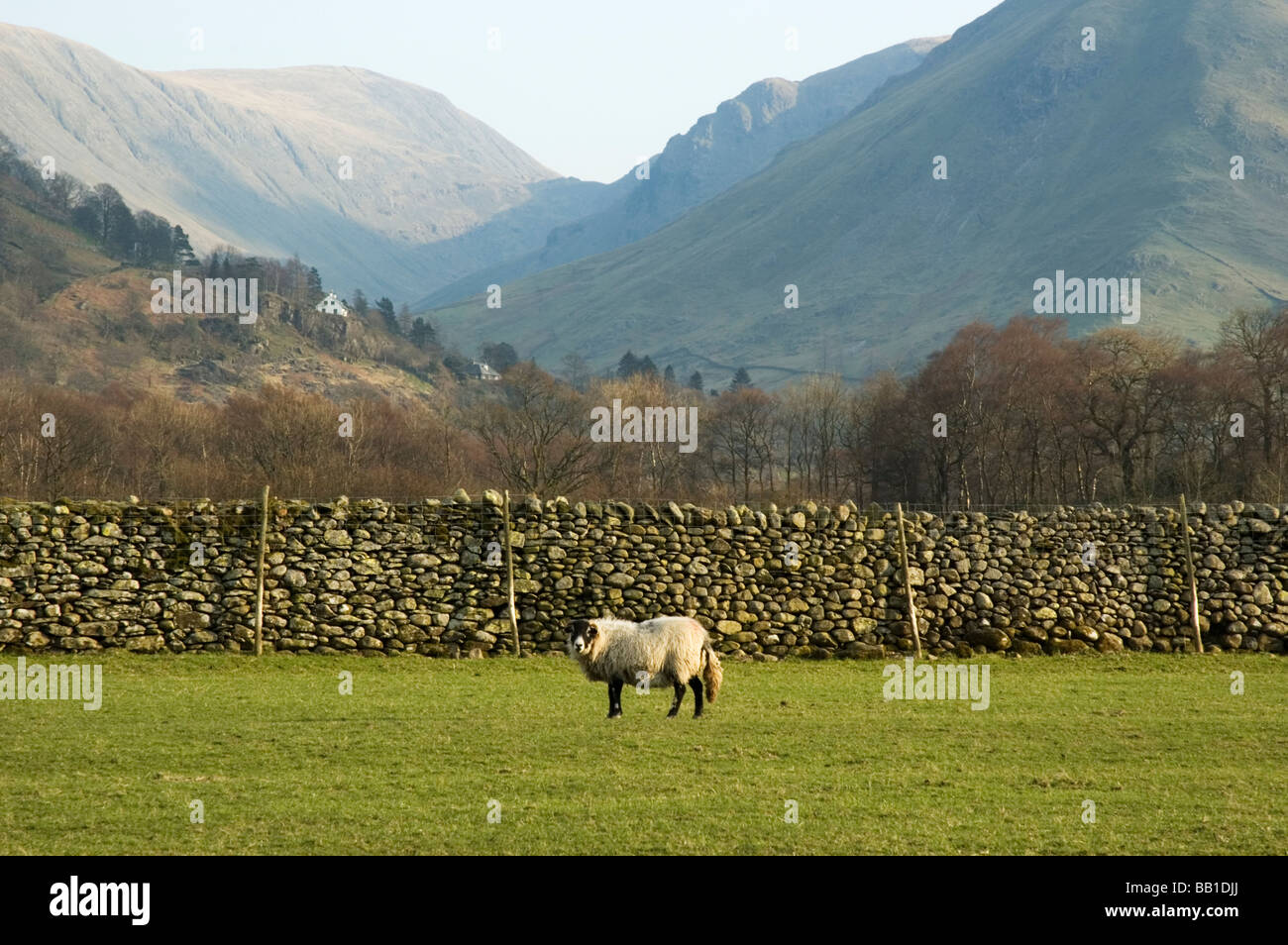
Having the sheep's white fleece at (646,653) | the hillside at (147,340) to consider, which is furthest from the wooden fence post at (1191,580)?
the hillside at (147,340)

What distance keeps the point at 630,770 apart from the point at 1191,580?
16976mm

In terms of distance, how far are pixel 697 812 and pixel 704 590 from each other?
1358cm

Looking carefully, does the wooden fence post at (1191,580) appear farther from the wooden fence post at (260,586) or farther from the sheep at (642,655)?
the wooden fence post at (260,586)

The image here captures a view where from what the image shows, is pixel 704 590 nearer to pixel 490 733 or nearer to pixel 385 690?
pixel 385 690

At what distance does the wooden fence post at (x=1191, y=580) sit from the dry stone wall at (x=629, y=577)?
15 centimetres

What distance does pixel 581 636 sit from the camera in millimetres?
15578

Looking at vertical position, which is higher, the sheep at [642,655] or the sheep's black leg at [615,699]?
the sheep at [642,655]

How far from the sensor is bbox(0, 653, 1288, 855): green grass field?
954cm

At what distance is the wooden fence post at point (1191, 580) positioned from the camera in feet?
82.1

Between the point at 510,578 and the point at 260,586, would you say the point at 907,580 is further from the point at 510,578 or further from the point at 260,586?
the point at 260,586

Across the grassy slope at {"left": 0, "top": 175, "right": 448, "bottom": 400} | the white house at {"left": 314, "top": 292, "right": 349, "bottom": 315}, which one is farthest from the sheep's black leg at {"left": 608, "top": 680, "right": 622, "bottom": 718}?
the white house at {"left": 314, "top": 292, "right": 349, "bottom": 315}

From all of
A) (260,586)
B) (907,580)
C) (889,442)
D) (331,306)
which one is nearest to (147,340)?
(331,306)
